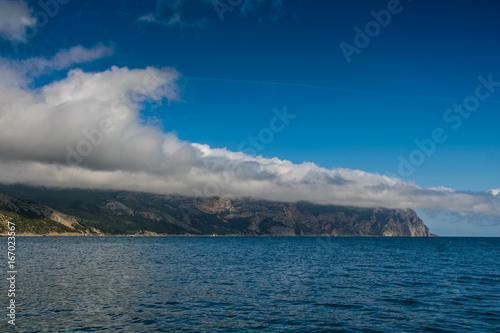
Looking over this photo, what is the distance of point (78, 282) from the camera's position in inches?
2408

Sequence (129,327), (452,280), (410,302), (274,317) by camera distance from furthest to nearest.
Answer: (452,280) → (410,302) → (274,317) → (129,327)

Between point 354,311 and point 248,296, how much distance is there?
15651mm

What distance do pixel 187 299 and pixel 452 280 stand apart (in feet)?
181

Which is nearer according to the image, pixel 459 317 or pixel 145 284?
pixel 459 317

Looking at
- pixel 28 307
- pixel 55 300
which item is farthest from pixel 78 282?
pixel 28 307

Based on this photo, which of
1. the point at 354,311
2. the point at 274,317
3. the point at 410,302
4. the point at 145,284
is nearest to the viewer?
the point at 274,317

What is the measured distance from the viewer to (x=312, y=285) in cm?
6244

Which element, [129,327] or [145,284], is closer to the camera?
[129,327]

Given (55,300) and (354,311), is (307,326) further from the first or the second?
(55,300)

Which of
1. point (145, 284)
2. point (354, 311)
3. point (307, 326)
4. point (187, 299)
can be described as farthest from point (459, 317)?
point (145, 284)

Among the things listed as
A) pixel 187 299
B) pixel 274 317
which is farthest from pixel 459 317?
pixel 187 299

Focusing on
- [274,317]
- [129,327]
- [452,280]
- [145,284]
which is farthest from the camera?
[452,280]

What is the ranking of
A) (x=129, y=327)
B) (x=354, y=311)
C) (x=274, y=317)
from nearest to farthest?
(x=129, y=327) → (x=274, y=317) → (x=354, y=311)

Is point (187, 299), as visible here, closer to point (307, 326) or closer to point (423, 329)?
point (307, 326)
